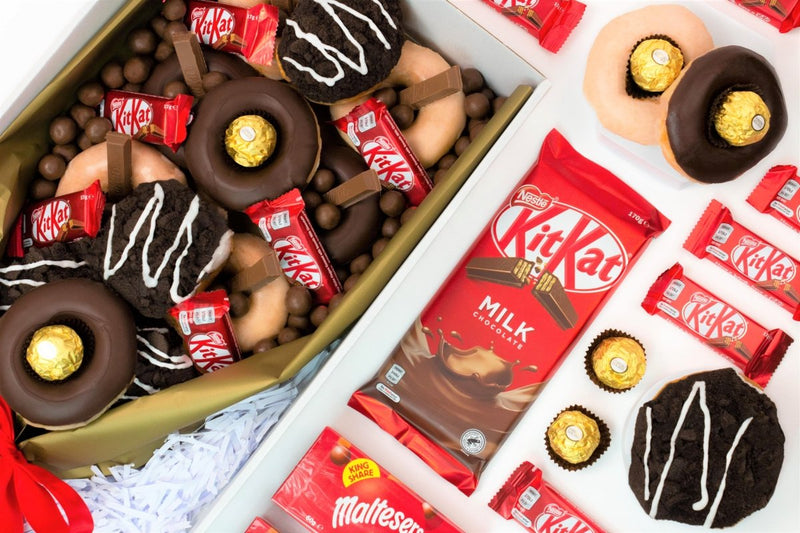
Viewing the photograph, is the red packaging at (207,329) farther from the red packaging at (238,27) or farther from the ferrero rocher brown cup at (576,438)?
the ferrero rocher brown cup at (576,438)

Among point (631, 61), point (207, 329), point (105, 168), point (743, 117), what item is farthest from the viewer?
point (105, 168)

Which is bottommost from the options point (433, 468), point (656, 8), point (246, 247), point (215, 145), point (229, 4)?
point (433, 468)

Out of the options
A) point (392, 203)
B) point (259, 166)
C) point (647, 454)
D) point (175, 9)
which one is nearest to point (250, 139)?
point (259, 166)

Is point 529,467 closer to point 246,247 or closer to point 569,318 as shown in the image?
point 569,318

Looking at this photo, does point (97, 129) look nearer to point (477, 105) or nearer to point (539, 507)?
point (477, 105)

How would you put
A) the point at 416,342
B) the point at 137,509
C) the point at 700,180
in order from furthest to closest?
the point at 137,509, the point at 416,342, the point at 700,180

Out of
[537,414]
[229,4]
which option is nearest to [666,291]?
[537,414]

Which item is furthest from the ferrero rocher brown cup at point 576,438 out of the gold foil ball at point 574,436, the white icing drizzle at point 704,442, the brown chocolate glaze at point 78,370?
the brown chocolate glaze at point 78,370
